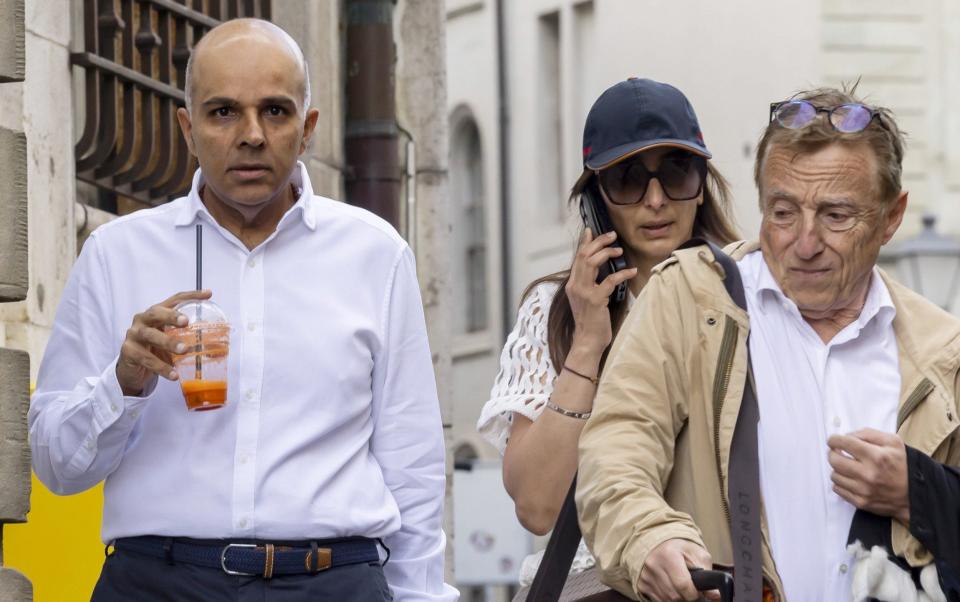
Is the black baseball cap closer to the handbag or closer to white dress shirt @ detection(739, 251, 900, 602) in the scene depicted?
the handbag

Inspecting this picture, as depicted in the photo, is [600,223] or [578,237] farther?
[578,237]

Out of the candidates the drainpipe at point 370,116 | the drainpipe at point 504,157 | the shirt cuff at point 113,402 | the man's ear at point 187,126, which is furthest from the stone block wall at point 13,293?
the drainpipe at point 504,157

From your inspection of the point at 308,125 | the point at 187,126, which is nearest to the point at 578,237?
the point at 308,125

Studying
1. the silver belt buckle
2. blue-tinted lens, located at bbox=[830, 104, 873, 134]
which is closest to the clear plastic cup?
the silver belt buckle

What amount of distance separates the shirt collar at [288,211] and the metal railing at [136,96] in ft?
10.2

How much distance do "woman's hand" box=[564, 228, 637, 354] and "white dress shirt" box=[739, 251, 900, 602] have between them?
0.68 m

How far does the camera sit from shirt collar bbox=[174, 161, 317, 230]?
214 inches

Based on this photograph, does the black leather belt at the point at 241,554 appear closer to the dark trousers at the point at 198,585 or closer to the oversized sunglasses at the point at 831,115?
the dark trousers at the point at 198,585

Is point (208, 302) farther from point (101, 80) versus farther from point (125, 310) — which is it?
point (101, 80)

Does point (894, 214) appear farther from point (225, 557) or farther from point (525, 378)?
point (225, 557)

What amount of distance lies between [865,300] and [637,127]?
0.99 metres

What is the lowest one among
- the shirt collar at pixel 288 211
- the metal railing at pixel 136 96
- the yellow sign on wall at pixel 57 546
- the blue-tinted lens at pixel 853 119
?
the yellow sign on wall at pixel 57 546

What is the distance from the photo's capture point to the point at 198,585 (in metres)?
5.12

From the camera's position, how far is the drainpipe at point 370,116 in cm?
1092
